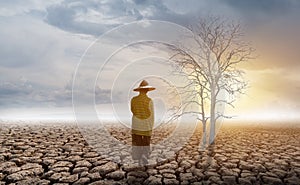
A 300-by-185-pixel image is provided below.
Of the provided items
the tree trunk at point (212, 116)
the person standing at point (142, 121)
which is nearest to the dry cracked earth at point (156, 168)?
the person standing at point (142, 121)

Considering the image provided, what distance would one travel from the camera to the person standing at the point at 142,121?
22.4 feet

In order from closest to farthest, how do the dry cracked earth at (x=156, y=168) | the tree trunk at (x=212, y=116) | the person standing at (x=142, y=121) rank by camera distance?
the dry cracked earth at (x=156, y=168) → the person standing at (x=142, y=121) → the tree trunk at (x=212, y=116)

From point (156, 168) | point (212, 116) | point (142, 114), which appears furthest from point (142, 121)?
point (212, 116)

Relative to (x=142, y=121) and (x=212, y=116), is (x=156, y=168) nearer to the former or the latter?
(x=142, y=121)

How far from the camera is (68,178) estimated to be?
582cm

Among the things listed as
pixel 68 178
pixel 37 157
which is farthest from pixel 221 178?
pixel 37 157

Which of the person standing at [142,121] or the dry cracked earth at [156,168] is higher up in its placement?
the person standing at [142,121]

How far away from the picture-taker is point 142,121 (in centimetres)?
692

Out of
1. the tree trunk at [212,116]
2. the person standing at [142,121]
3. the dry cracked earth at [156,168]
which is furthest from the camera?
the tree trunk at [212,116]

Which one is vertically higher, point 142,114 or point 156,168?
point 142,114

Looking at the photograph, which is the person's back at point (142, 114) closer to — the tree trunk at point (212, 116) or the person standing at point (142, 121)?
the person standing at point (142, 121)

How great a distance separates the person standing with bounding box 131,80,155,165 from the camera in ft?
22.4

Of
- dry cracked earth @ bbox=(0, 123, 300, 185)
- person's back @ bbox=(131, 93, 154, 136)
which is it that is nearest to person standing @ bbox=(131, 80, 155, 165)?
person's back @ bbox=(131, 93, 154, 136)

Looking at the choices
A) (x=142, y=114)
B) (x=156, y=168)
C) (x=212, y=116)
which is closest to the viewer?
(x=156, y=168)
